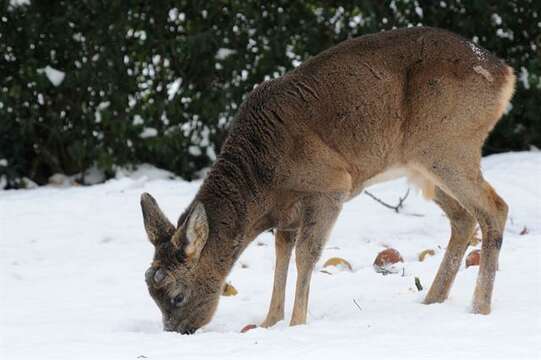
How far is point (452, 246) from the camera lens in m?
7.43

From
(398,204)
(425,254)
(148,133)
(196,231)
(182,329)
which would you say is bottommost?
(398,204)

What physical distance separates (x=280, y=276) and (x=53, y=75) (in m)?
5.35

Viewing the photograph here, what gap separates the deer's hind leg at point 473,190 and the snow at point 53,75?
5.90 metres

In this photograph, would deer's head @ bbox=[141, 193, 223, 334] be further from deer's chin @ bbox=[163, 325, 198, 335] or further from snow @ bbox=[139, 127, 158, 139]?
snow @ bbox=[139, 127, 158, 139]

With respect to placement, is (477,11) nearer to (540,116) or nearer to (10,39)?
(540,116)

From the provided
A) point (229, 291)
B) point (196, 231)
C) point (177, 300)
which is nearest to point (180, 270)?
point (177, 300)

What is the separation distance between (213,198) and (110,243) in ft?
10.0

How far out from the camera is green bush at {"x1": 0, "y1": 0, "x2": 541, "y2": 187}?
38.0 feet

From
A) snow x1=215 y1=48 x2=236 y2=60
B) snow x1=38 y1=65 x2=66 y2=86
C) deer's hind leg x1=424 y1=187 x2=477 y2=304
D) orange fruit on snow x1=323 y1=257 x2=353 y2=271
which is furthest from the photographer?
snow x1=215 y1=48 x2=236 y2=60

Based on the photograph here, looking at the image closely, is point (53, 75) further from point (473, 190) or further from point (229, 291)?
point (473, 190)

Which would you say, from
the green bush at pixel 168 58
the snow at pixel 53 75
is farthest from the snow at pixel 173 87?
the snow at pixel 53 75

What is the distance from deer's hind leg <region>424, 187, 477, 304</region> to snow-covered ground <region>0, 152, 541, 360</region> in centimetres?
13

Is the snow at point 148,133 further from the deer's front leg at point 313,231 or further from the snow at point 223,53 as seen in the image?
the deer's front leg at point 313,231

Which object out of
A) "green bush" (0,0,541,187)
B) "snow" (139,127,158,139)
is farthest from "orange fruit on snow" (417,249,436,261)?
"snow" (139,127,158,139)
